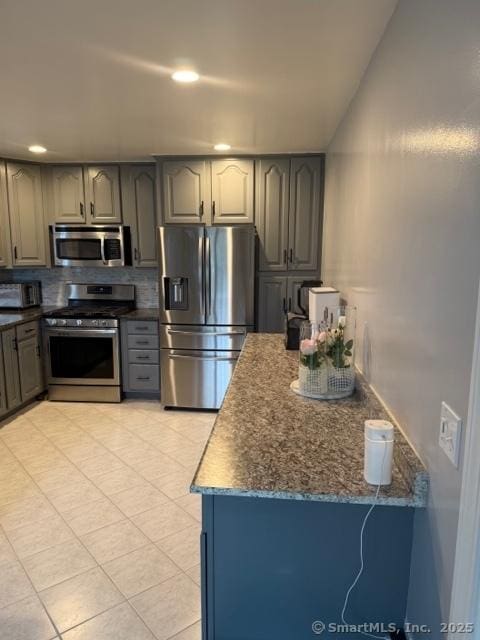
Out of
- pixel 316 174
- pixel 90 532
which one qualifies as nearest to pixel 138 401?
pixel 90 532

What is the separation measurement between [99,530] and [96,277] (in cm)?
292

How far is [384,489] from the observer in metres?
1.09

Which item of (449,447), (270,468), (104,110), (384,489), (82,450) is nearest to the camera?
(449,447)

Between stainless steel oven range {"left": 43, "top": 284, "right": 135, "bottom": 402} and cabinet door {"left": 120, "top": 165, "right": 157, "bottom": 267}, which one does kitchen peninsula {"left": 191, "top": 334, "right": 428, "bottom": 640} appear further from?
cabinet door {"left": 120, "top": 165, "right": 157, "bottom": 267}

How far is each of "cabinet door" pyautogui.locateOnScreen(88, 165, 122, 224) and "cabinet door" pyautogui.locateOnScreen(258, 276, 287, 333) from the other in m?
1.57

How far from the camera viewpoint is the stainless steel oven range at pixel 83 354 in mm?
3994

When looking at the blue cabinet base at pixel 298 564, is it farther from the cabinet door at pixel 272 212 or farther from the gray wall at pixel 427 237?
the cabinet door at pixel 272 212

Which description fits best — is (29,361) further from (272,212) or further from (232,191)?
(272,212)

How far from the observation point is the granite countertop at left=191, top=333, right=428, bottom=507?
108cm

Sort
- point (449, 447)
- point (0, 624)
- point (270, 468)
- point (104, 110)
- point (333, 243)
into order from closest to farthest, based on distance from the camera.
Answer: point (449, 447) → point (270, 468) → point (0, 624) → point (104, 110) → point (333, 243)

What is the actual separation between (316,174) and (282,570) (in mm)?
3289

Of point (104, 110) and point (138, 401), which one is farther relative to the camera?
point (138, 401)

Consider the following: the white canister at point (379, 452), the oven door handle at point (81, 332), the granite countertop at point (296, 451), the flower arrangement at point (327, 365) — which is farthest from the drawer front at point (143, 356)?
the white canister at point (379, 452)

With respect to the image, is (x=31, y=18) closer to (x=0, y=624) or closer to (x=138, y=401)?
(x=0, y=624)
